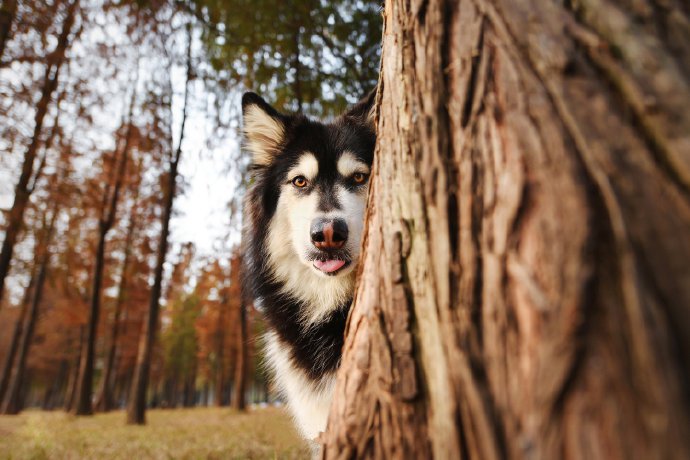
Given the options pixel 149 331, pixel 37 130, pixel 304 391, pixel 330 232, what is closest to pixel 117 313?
pixel 149 331

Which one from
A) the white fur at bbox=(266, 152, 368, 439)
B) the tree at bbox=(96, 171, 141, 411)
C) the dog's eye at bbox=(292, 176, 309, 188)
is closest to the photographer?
the white fur at bbox=(266, 152, 368, 439)

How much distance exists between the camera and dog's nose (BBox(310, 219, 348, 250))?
313 centimetres

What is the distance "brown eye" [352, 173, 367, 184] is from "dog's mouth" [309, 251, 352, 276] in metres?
0.75

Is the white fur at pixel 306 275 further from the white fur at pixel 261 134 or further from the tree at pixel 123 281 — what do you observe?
the tree at pixel 123 281

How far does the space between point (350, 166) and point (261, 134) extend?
1.26m

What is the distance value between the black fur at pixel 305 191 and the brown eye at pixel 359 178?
0.05 meters

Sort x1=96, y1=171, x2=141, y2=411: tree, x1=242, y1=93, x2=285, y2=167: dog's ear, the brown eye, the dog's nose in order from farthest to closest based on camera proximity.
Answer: x1=96, y1=171, x2=141, y2=411: tree → x1=242, y1=93, x2=285, y2=167: dog's ear → the brown eye → the dog's nose

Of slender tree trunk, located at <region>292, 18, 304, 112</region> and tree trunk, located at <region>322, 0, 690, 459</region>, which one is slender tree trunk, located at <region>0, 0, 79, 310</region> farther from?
tree trunk, located at <region>322, 0, 690, 459</region>

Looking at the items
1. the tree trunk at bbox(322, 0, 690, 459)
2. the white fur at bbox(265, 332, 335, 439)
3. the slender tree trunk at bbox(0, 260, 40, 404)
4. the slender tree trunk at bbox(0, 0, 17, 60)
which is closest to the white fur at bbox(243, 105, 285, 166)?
the white fur at bbox(265, 332, 335, 439)

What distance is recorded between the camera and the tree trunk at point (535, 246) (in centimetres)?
97

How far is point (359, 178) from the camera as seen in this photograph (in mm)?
3703

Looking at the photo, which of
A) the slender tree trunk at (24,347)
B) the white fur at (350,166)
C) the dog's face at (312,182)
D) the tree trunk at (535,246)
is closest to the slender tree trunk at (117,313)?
the slender tree trunk at (24,347)

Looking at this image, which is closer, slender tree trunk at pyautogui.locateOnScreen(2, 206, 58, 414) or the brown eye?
the brown eye

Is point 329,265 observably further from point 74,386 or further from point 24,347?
point 74,386
